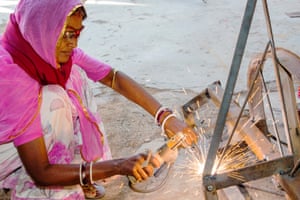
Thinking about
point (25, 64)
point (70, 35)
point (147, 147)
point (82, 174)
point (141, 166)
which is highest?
point (70, 35)

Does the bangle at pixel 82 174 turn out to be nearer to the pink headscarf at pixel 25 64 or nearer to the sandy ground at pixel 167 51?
the pink headscarf at pixel 25 64

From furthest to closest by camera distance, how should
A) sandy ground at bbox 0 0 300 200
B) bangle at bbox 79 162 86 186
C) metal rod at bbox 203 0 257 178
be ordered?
sandy ground at bbox 0 0 300 200, bangle at bbox 79 162 86 186, metal rod at bbox 203 0 257 178

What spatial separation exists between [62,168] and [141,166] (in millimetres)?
360

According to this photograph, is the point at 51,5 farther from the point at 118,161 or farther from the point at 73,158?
the point at 73,158

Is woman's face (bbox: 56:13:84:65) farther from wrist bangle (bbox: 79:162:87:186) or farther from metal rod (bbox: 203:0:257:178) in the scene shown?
metal rod (bbox: 203:0:257:178)

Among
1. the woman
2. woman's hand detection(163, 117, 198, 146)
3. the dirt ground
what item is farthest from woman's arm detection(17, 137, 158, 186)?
the dirt ground

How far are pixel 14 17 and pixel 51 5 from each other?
0.75 feet

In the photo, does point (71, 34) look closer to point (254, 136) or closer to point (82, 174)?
point (82, 174)

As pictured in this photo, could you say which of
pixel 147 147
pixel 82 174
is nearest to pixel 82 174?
pixel 82 174

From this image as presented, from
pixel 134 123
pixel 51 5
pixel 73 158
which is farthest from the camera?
pixel 134 123

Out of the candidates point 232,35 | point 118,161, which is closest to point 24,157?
point 118,161

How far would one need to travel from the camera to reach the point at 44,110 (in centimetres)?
200

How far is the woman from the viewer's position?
5.84 ft

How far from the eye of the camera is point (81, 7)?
72.0 inches
